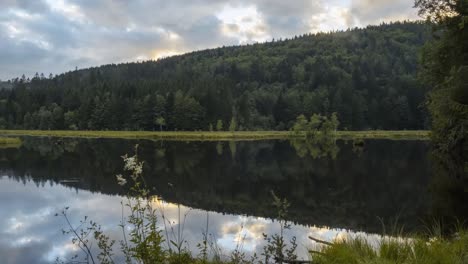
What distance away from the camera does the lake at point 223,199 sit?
661 inches

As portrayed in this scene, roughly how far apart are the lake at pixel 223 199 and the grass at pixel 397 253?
1986mm

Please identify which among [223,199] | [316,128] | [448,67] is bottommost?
[223,199]

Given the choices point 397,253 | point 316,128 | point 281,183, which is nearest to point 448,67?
point 281,183

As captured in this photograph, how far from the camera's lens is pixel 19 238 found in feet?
54.3

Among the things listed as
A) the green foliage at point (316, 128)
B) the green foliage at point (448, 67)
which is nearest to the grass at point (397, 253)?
the green foliage at point (448, 67)

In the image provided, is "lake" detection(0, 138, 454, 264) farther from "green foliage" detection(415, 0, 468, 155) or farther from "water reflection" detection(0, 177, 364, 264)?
"green foliage" detection(415, 0, 468, 155)

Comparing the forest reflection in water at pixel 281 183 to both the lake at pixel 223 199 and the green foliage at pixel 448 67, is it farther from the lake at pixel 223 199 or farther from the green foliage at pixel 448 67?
the green foliage at pixel 448 67

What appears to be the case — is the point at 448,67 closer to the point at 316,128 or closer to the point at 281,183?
the point at 281,183

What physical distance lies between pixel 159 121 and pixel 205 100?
16.5 metres

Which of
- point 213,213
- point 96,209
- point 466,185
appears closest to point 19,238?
point 96,209

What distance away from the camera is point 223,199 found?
26.1m

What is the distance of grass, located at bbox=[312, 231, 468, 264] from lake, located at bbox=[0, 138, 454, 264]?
199cm

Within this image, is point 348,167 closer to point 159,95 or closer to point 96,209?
point 96,209

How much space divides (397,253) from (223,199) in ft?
60.4
